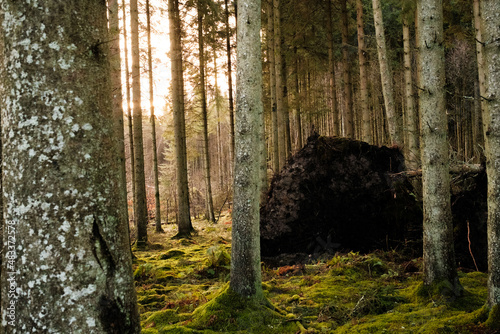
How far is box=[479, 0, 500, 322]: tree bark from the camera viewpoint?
11.3 ft

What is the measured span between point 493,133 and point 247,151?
3.00m

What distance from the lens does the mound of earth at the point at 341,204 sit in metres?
7.58

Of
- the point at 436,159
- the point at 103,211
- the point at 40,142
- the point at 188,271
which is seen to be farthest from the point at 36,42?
the point at 188,271

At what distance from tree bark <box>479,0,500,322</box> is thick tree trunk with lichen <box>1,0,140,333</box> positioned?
3.93m

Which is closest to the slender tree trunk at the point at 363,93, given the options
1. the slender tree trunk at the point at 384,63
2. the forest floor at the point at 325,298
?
the slender tree trunk at the point at 384,63

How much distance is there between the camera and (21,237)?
173 centimetres

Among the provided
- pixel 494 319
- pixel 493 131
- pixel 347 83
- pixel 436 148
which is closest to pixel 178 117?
pixel 347 83

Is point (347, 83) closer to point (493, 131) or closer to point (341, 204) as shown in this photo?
point (341, 204)

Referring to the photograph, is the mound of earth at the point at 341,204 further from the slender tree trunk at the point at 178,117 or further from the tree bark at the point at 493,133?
the slender tree trunk at the point at 178,117

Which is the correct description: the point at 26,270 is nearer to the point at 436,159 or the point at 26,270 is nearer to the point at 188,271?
the point at 436,159

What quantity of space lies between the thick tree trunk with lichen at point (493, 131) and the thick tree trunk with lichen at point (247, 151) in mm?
2751

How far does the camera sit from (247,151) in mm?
4559

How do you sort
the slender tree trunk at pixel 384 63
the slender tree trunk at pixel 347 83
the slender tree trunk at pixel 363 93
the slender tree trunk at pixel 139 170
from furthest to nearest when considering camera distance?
the slender tree trunk at pixel 347 83, the slender tree trunk at pixel 363 93, the slender tree trunk at pixel 384 63, the slender tree trunk at pixel 139 170

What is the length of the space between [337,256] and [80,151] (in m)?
6.55
